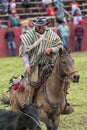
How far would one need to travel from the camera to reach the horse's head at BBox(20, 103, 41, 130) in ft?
20.2

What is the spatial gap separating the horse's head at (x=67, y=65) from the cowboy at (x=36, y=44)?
363mm

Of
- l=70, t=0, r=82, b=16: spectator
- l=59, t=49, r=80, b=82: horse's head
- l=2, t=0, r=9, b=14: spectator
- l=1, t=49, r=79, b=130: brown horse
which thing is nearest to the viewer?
l=59, t=49, r=80, b=82: horse's head

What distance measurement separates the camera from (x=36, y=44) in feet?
28.5

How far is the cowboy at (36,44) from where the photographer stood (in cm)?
869

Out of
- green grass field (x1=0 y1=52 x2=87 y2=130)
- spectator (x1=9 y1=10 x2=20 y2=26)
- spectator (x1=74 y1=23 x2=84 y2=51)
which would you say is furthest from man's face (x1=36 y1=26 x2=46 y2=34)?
spectator (x1=74 y1=23 x2=84 y2=51)

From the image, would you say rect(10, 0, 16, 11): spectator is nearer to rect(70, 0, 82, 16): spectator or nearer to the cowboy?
rect(70, 0, 82, 16): spectator

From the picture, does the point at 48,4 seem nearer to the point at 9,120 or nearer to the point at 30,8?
the point at 30,8

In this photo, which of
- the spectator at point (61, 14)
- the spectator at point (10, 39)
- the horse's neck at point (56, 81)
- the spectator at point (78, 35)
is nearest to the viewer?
the horse's neck at point (56, 81)

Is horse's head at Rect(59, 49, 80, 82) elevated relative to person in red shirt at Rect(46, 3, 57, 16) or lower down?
elevated

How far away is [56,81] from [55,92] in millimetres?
181

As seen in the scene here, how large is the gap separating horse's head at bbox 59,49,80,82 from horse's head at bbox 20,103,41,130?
5.48 ft

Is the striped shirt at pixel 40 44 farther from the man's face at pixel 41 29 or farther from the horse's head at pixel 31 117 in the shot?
the horse's head at pixel 31 117

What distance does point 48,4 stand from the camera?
29.1 metres

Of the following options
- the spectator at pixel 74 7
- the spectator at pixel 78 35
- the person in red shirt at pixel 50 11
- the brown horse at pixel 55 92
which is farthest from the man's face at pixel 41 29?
the spectator at pixel 74 7
